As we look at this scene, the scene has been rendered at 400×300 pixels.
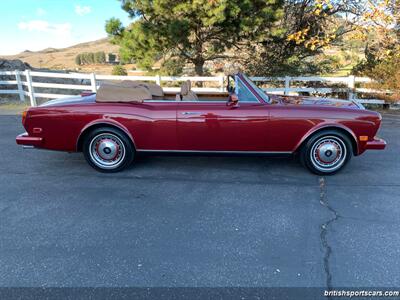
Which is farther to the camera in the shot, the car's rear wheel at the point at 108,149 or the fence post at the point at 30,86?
the fence post at the point at 30,86

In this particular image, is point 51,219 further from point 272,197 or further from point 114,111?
point 272,197

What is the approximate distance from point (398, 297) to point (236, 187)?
2.18 meters

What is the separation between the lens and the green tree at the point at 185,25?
10133 mm

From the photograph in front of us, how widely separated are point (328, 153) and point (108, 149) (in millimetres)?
3075

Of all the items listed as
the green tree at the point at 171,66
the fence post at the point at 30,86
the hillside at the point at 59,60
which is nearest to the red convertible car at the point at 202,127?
the fence post at the point at 30,86

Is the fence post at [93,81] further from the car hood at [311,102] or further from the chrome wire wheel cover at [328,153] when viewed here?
the chrome wire wheel cover at [328,153]

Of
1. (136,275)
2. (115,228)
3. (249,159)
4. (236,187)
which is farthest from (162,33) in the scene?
(136,275)

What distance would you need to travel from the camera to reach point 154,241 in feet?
9.77

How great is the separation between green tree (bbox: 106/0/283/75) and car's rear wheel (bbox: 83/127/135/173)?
22.2 feet

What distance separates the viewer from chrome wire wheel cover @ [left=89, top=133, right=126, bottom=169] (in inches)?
181

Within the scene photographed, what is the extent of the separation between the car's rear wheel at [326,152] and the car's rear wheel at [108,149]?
8.07 feet

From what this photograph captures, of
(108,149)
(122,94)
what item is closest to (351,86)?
(122,94)

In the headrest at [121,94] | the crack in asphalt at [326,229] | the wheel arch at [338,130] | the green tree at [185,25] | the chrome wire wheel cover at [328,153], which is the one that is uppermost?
the green tree at [185,25]

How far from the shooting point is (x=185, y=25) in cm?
1049
